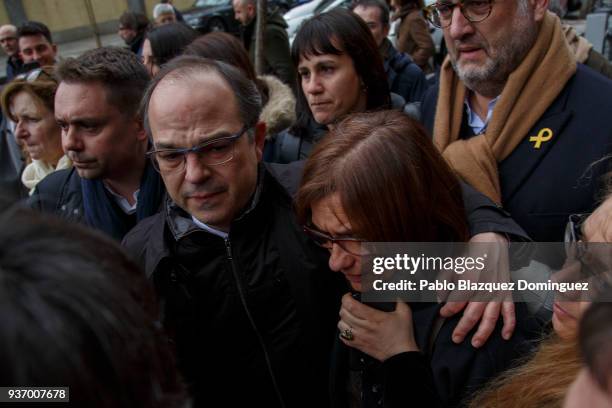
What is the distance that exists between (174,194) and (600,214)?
120cm

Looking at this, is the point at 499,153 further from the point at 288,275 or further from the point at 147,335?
the point at 147,335

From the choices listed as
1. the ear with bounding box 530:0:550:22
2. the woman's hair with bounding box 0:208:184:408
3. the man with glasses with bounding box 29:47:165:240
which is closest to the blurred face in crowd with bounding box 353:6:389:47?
the ear with bounding box 530:0:550:22

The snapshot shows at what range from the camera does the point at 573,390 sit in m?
0.57

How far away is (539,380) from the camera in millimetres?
1049

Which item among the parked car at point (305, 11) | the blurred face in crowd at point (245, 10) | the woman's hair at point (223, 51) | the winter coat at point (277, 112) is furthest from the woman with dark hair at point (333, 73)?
the parked car at point (305, 11)

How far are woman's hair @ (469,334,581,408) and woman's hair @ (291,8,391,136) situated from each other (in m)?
1.75

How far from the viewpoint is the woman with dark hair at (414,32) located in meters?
5.06

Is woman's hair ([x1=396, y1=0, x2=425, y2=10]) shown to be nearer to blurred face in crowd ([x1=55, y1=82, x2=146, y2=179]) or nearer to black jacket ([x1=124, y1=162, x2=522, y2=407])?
blurred face in crowd ([x1=55, y1=82, x2=146, y2=179])

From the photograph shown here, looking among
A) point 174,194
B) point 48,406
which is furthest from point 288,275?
point 48,406

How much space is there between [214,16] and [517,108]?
1164 cm

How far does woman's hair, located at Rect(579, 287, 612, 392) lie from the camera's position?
517mm

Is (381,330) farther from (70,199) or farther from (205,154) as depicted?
(70,199)

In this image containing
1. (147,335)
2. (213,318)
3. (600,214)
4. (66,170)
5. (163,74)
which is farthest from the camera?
(66,170)

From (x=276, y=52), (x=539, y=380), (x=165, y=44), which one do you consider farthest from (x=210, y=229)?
(x=276, y=52)
